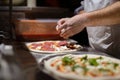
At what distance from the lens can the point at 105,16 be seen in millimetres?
1270

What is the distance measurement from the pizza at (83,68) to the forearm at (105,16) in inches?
10.5

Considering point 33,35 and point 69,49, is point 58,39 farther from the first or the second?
point 69,49

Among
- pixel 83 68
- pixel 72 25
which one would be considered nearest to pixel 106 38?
pixel 72 25

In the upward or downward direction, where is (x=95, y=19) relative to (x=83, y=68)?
upward

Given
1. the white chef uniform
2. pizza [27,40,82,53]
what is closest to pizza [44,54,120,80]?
pizza [27,40,82,53]

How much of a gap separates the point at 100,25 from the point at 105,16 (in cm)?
8

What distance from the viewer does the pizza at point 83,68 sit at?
2.84ft

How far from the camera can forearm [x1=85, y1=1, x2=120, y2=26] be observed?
126 centimetres

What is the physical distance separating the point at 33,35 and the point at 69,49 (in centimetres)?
39

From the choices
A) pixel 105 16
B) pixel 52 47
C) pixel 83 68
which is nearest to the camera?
pixel 83 68

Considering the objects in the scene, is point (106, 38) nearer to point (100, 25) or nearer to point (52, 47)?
point (100, 25)

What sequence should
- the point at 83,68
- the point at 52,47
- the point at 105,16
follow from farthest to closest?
1. the point at 52,47
2. the point at 105,16
3. the point at 83,68

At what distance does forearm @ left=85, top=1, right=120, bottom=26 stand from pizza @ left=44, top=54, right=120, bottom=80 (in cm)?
27

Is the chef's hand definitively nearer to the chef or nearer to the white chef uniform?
the chef
